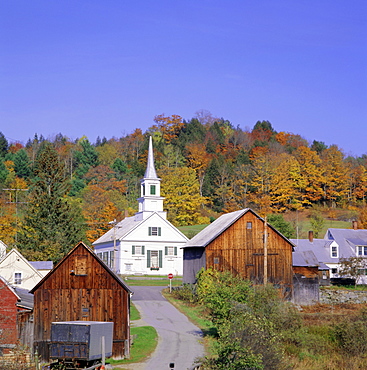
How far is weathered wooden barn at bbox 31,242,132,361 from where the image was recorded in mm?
34438

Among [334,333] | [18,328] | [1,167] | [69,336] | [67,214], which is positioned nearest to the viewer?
Result: [69,336]

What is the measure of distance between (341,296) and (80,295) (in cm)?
2627

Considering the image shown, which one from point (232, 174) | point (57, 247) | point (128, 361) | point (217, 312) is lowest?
point (128, 361)

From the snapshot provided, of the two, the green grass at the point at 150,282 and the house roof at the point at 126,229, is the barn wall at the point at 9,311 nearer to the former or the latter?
the green grass at the point at 150,282

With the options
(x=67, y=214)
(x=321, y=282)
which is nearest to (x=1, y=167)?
(x=67, y=214)

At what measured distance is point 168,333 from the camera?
37469mm

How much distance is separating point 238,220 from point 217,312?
16.4m

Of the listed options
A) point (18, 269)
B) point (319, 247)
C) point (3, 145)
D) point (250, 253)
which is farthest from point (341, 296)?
point (3, 145)

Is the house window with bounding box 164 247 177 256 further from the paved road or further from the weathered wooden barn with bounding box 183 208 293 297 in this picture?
the weathered wooden barn with bounding box 183 208 293 297

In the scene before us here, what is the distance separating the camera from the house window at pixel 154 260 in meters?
68.3

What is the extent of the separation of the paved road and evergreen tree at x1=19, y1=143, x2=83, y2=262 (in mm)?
11700

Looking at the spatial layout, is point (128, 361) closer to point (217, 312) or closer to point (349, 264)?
point (217, 312)

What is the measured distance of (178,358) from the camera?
3044 cm

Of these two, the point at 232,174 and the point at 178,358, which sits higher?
the point at 232,174
